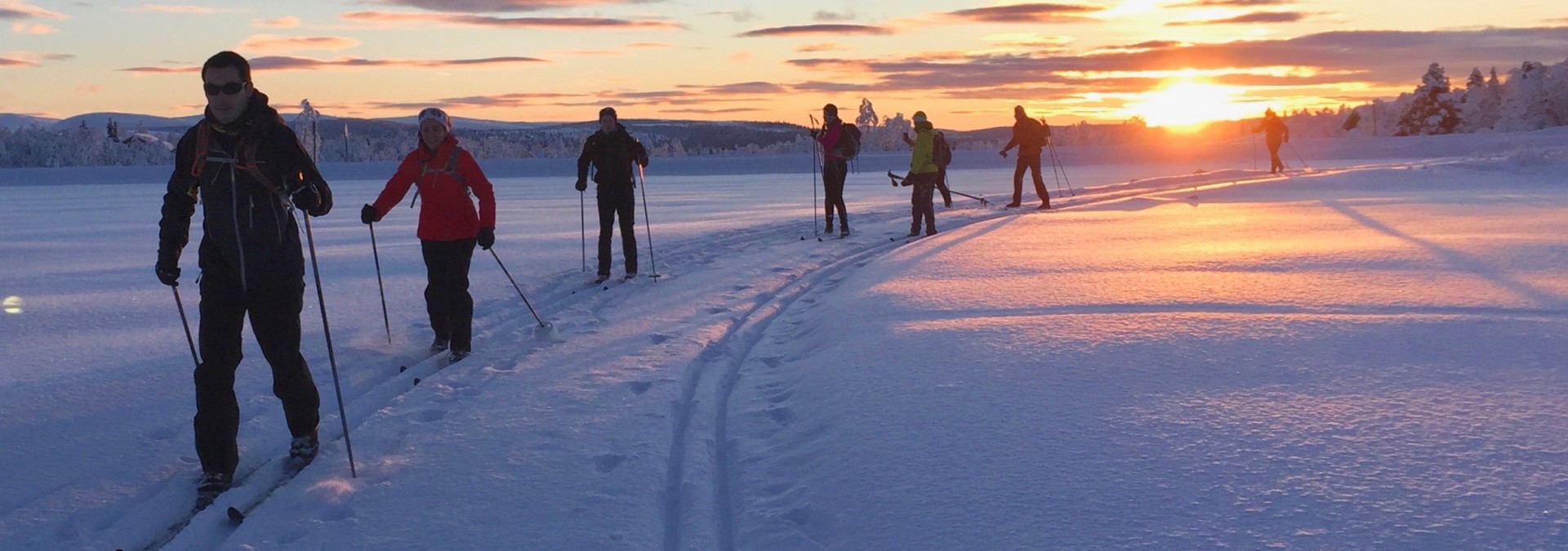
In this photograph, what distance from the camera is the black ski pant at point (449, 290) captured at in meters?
7.08

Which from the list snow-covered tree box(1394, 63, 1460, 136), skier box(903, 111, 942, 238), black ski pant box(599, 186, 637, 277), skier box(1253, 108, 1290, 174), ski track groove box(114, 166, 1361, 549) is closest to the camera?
ski track groove box(114, 166, 1361, 549)

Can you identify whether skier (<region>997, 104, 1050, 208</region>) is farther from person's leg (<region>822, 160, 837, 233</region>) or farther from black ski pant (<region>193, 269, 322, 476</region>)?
black ski pant (<region>193, 269, 322, 476</region>)

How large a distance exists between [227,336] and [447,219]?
270 cm

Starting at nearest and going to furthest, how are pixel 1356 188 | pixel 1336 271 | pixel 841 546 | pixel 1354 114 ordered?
pixel 841 546
pixel 1336 271
pixel 1356 188
pixel 1354 114

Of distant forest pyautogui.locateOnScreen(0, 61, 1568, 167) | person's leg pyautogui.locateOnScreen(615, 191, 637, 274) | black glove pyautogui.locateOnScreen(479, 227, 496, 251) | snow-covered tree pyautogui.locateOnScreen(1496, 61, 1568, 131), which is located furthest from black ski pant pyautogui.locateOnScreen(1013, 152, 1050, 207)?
snow-covered tree pyautogui.locateOnScreen(1496, 61, 1568, 131)

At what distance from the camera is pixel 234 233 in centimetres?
440

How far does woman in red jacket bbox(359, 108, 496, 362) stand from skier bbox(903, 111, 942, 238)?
7.66 metres

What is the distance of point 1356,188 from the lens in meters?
21.5

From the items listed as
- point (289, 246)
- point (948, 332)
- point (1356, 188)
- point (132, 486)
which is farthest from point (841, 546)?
point (1356, 188)

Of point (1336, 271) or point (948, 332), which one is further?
point (1336, 271)

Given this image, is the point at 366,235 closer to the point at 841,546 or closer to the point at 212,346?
the point at 212,346

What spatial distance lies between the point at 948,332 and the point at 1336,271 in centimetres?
401

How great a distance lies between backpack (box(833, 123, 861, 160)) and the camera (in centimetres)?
1455

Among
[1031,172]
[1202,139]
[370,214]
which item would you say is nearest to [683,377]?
[370,214]
